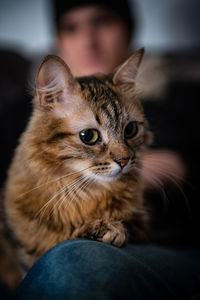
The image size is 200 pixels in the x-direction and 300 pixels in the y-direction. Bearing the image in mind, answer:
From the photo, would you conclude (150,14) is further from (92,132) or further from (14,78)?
(92,132)

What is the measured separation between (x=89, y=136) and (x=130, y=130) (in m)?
0.16

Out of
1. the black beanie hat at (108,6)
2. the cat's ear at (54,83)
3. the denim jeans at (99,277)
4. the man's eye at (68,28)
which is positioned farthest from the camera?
the man's eye at (68,28)

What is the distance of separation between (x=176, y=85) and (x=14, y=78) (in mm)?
1100

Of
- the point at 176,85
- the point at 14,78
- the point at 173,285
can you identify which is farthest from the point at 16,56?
the point at 173,285

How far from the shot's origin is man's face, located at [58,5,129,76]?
127cm

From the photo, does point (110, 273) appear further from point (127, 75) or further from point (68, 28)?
point (68, 28)

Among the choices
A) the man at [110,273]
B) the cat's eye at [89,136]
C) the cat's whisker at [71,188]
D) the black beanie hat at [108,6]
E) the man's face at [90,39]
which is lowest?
the man at [110,273]

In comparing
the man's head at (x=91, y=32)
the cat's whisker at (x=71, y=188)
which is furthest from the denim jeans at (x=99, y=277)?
the man's head at (x=91, y=32)

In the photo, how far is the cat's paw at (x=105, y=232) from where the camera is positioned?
661mm

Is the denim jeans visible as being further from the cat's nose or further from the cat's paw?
the cat's nose

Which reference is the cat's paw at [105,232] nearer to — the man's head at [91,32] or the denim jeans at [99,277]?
the denim jeans at [99,277]

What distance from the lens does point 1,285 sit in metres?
0.88

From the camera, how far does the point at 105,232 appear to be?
667 mm

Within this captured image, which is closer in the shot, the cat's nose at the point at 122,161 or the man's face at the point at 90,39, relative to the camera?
the cat's nose at the point at 122,161
